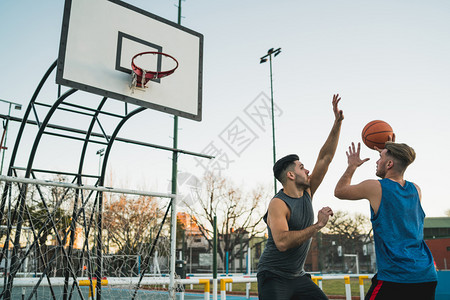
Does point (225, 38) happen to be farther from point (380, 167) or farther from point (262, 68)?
point (380, 167)

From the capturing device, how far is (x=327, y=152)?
3.81m

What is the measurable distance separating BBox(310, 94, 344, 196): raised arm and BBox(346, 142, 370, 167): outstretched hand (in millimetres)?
266

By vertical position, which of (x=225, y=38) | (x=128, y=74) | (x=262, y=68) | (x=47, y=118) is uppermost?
(x=262, y=68)

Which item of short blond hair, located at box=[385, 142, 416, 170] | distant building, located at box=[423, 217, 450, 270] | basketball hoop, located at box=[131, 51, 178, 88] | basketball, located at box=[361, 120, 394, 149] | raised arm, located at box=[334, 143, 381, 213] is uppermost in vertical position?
basketball hoop, located at box=[131, 51, 178, 88]

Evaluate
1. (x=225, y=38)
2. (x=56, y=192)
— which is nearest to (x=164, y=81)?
(x=56, y=192)

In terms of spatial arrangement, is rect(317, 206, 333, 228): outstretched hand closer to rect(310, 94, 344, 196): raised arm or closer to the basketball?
rect(310, 94, 344, 196): raised arm

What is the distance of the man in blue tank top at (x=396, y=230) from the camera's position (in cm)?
266

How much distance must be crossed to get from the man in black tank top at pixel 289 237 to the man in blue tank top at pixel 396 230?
1.15 ft

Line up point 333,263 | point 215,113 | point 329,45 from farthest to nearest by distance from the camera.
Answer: point 333,263, point 215,113, point 329,45

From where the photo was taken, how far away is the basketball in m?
4.42

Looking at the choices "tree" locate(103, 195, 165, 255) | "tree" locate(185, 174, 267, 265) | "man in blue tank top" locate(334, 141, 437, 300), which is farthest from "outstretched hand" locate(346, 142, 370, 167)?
"tree" locate(185, 174, 267, 265)

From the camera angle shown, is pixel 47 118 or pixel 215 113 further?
pixel 215 113

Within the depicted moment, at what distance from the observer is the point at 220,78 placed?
13508mm

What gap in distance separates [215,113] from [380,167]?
13265 mm
